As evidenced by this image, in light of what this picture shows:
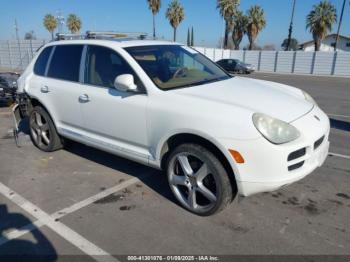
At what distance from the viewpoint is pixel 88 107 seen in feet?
13.7

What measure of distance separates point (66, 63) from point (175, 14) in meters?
46.3

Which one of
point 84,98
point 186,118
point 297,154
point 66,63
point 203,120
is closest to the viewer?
point 297,154

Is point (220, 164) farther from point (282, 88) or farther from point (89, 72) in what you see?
point (89, 72)

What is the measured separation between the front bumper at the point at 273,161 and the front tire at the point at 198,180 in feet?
0.61

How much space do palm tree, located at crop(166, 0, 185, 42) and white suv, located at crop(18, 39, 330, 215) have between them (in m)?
45.9

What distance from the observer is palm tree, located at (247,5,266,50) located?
143 feet

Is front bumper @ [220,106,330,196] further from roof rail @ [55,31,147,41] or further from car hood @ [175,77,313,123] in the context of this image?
roof rail @ [55,31,147,41]

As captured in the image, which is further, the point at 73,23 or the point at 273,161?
the point at 73,23

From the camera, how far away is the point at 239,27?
48.5m

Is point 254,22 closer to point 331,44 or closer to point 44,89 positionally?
point 331,44

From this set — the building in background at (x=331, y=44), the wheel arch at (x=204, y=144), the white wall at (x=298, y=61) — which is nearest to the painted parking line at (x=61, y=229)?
the wheel arch at (x=204, y=144)

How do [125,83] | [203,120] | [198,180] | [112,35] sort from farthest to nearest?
1. [112,35]
2. [125,83]
3. [198,180]
4. [203,120]

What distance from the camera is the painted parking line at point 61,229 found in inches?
111

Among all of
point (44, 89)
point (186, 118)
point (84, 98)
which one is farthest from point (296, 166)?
point (44, 89)
